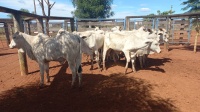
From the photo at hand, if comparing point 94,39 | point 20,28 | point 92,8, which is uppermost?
point 92,8

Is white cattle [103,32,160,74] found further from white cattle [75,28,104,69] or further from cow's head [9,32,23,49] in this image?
cow's head [9,32,23,49]

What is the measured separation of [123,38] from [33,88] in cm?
435

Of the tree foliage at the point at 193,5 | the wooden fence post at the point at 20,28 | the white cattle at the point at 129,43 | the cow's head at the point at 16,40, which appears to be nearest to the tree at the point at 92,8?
the tree foliage at the point at 193,5

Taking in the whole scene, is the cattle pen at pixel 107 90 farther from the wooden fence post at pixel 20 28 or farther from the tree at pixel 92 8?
the tree at pixel 92 8

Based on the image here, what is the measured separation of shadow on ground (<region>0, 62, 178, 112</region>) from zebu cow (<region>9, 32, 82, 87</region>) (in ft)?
1.84

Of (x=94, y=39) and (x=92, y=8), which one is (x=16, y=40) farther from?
(x=92, y=8)

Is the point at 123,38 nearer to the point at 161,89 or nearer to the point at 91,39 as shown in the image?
the point at 91,39

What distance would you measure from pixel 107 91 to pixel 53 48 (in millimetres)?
2222

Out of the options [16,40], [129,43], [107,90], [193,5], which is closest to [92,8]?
[193,5]

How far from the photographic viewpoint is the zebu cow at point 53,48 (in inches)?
231

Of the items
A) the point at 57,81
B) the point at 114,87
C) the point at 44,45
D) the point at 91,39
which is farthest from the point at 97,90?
the point at 91,39

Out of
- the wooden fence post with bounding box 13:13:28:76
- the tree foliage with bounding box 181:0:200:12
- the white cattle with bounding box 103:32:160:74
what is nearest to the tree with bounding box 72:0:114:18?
the tree foliage with bounding box 181:0:200:12

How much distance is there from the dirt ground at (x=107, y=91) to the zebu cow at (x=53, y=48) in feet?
2.31

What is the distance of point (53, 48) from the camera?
5.84m
